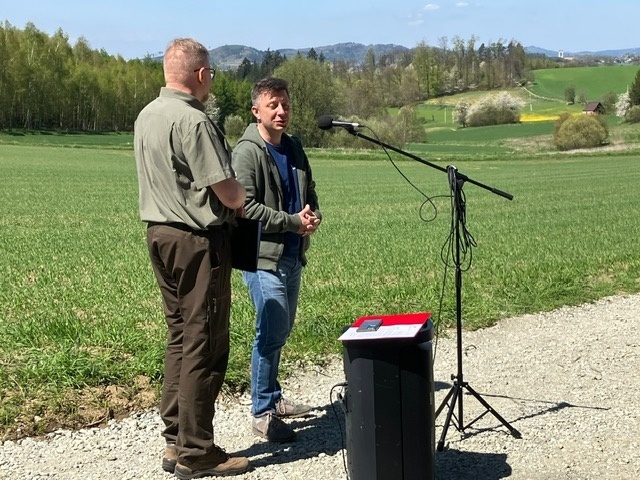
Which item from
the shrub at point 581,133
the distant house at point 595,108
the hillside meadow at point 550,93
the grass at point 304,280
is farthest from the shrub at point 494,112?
the grass at point 304,280

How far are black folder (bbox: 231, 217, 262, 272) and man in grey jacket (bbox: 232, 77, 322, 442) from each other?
1.02ft

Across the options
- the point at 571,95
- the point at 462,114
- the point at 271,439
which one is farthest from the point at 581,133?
the point at 271,439

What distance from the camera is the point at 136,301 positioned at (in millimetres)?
8680

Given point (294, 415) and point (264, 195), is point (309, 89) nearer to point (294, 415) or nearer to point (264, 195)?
point (294, 415)

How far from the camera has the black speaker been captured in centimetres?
392

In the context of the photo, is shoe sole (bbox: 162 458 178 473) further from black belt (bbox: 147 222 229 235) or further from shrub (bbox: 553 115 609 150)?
shrub (bbox: 553 115 609 150)

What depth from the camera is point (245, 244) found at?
4410mm

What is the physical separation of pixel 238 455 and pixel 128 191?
28.0 m

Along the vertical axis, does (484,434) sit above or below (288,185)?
below

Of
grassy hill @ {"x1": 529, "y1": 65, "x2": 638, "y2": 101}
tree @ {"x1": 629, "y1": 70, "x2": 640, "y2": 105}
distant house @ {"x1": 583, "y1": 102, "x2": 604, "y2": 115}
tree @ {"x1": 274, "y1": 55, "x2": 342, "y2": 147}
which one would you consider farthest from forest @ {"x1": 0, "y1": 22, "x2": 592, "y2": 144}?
tree @ {"x1": 629, "y1": 70, "x2": 640, "y2": 105}

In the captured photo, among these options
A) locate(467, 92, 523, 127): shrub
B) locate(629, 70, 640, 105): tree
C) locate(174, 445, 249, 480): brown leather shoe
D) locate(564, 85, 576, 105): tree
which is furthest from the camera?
locate(564, 85, 576, 105): tree

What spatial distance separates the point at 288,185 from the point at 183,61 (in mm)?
1274

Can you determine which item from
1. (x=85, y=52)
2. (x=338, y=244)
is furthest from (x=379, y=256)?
(x=85, y=52)

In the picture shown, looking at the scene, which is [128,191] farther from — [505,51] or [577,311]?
[505,51]
